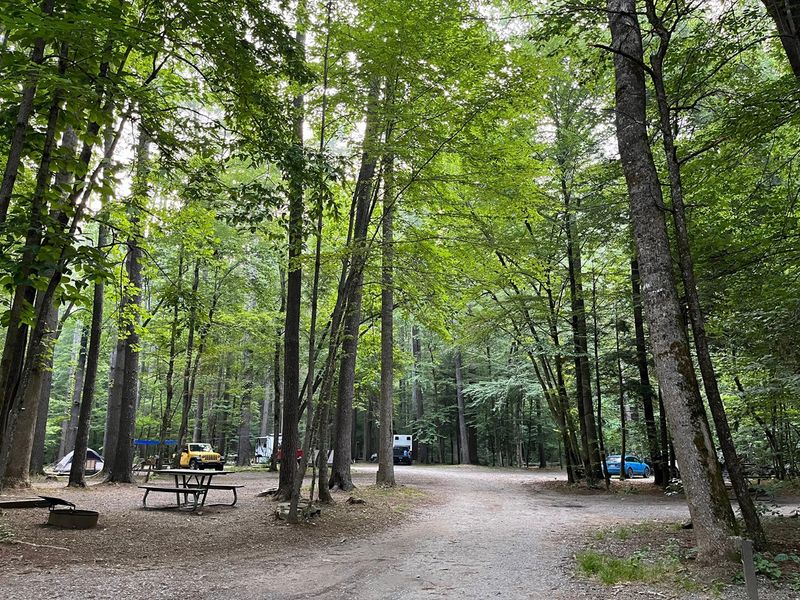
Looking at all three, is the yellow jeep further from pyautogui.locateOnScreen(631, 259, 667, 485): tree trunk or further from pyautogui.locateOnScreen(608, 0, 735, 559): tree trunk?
pyautogui.locateOnScreen(608, 0, 735, 559): tree trunk

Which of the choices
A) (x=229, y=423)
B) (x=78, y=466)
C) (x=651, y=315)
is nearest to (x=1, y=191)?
(x=651, y=315)

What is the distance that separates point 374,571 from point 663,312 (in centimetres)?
442

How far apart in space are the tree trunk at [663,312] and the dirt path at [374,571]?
4.94ft

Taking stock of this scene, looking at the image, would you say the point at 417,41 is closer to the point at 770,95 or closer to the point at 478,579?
the point at 770,95

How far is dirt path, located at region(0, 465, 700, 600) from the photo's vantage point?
4758 millimetres

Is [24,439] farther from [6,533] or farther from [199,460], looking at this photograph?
[199,460]

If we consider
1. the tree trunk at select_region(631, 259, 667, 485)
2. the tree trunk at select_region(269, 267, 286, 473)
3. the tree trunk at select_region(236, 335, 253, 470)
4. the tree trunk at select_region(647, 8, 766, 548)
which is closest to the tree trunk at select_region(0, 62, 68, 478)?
the tree trunk at select_region(647, 8, 766, 548)

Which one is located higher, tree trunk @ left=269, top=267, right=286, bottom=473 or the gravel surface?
tree trunk @ left=269, top=267, right=286, bottom=473

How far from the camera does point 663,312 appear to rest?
5.83 meters

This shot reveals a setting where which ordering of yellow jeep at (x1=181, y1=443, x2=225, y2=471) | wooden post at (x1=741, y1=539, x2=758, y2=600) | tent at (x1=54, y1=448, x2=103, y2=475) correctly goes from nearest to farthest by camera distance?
wooden post at (x1=741, y1=539, x2=758, y2=600)
tent at (x1=54, y1=448, x2=103, y2=475)
yellow jeep at (x1=181, y1=443, x2=225, y2=471)

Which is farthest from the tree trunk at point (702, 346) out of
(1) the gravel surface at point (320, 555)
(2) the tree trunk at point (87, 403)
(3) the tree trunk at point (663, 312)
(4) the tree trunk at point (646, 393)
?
(2) the tree trunk at point (87, 403)

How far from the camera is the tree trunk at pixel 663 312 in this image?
527cm

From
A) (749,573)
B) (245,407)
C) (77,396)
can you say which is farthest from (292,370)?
(77,396)

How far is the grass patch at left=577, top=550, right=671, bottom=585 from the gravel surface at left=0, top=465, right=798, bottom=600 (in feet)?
0.57
